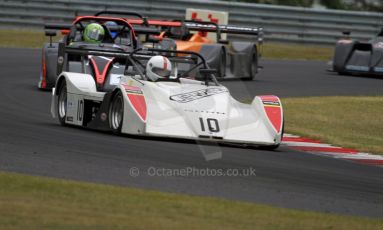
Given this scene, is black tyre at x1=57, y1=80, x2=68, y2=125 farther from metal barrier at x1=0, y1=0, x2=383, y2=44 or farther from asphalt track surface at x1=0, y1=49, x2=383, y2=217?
metal barrier at x1=0, y1=0, x2=383, y2=44

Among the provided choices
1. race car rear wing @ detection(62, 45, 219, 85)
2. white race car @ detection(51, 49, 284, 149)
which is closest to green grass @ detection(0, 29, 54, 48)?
race car rear wing @ detection(62, 45, 219, 85)

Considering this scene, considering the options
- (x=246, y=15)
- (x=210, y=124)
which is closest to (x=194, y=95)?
(x=210, y=124)

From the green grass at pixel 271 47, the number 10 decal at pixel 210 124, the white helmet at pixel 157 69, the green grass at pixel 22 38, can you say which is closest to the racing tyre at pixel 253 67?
the green grass at pixel 271 47

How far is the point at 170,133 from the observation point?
433 inches

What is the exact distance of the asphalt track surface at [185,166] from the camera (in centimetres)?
827

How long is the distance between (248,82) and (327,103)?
4.89m

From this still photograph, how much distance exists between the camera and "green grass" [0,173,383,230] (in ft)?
21.9

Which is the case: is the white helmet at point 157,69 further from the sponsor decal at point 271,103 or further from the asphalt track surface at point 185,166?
the sponsor decal at point 271,103

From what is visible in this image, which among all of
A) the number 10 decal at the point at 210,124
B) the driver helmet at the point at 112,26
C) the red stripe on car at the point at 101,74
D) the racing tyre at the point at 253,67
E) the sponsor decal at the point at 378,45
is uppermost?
the driver helmet at the point at 112,26

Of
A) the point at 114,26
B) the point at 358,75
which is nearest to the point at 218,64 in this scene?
the point at 114,26

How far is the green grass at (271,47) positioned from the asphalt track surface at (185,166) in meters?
16.1

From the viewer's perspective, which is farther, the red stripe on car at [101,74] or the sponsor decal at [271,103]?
the red stripe on car at [101,74]

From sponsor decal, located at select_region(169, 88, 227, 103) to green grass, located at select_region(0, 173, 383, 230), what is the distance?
11.2 feet

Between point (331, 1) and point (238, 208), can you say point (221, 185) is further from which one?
point (331, 1)
